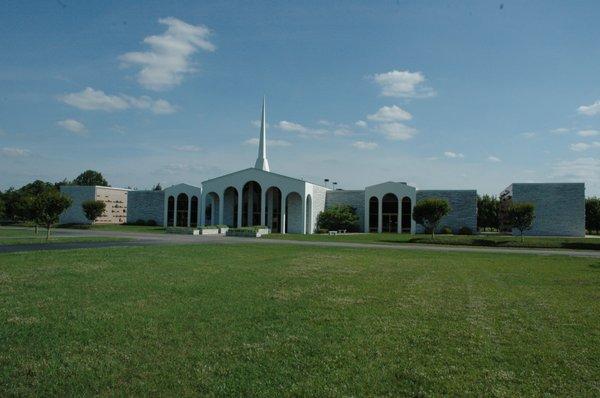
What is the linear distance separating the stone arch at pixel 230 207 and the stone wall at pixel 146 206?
11459 mm

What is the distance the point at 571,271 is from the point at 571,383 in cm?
1284

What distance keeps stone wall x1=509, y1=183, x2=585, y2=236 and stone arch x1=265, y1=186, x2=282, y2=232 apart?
24.4 metres

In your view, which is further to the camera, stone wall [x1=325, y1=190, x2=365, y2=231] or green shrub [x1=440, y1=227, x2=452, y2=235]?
stone wall [x1=325, y1=190, x2=365, y2=231]

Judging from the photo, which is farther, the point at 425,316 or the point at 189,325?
the point at 425,316

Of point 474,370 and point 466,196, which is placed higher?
point 466,196

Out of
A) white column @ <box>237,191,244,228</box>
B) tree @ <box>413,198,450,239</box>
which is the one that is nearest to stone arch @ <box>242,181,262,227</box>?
white column @ <box>237,191,244,228</box>

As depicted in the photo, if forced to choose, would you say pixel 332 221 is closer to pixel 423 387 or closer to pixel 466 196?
pixel 466 196

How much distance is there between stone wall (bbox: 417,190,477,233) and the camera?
165ft

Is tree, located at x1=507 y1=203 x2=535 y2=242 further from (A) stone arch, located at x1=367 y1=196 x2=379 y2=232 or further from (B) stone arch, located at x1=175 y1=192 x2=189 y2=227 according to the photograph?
(B) stone arch, located at x1=175 y1=192 x2=189 y2=227

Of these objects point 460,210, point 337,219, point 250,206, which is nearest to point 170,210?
point 250,206

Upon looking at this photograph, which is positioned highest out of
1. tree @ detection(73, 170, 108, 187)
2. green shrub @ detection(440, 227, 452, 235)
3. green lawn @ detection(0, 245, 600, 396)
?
tree @ detection(73, 170, 108, 187)

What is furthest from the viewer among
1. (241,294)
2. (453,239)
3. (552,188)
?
(552,188)

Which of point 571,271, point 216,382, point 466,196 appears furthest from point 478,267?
point 466,196

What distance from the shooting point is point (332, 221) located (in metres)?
52.6
